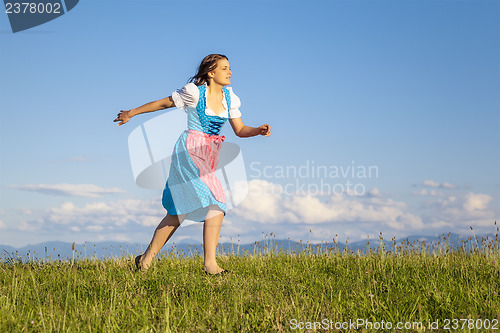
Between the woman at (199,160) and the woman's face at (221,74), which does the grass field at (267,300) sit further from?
the woman's face at (221,74)

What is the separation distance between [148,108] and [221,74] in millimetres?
974

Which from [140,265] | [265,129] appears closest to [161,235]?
[140,265]

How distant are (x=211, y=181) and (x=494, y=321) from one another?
328 centimetres

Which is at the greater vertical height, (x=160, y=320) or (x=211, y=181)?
(x=211, y=181)

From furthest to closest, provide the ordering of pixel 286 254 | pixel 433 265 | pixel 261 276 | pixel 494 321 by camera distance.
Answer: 1. pixel 286 254
2. pixel 433 265
3. pixel 261 276
4. pixel 494 321

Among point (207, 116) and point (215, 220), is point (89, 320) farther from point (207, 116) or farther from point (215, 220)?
point (207, 116)

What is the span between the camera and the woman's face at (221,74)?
5.93 metres

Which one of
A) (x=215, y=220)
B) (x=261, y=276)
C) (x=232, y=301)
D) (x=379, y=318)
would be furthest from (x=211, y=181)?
(x=379, y=318)

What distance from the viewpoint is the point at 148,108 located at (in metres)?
5.88

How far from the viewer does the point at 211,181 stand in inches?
227

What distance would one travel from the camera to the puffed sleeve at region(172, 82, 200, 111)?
5742 millimetres
